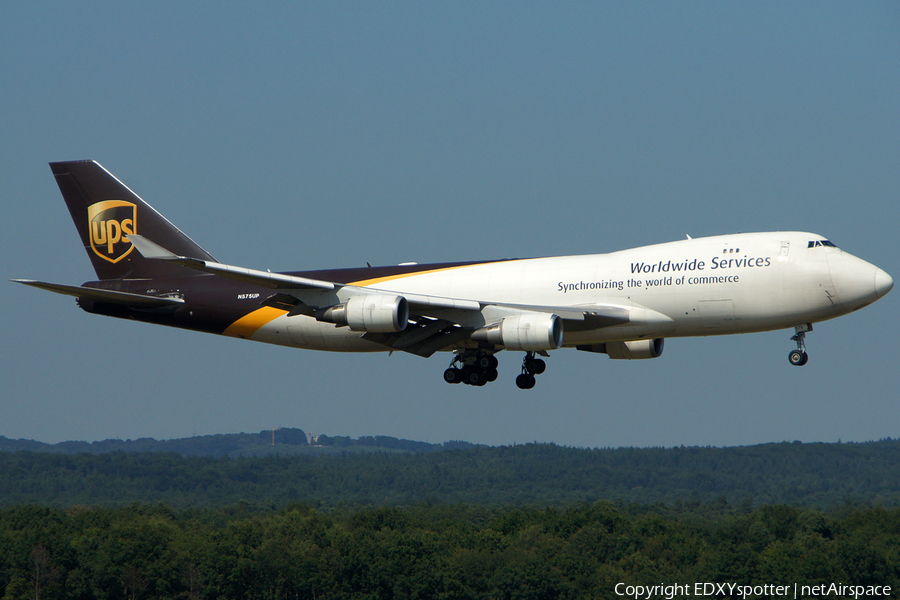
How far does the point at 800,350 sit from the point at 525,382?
11.7 meters

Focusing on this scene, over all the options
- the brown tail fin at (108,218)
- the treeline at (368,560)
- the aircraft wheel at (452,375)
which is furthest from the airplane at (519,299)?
the treeline at (368,560)

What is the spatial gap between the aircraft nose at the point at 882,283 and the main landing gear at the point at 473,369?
1527 centimetres

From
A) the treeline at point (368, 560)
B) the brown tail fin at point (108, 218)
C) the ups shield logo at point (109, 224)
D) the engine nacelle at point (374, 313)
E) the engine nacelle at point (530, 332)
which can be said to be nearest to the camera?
the engine nacelle at point (530, 332)

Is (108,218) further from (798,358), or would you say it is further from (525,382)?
(798,358)

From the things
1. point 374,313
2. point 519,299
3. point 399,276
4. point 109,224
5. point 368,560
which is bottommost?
point 368,560

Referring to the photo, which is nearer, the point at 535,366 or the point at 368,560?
the point at 535,366

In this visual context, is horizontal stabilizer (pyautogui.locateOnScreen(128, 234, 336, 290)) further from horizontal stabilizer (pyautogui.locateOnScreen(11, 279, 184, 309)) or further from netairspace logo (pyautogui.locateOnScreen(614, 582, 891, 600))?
netairspace logo (pyautogui.locateOnScreen(614, 582, 891, 600))

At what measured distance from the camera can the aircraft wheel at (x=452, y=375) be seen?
147ft

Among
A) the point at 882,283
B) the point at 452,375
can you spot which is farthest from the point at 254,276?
the point at 882,283

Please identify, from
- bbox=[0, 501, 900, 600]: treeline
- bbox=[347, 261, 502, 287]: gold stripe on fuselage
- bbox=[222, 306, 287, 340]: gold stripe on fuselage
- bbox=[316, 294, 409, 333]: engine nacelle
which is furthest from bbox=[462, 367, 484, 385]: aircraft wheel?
bbox=[0, 501, 900, 600]: treeline

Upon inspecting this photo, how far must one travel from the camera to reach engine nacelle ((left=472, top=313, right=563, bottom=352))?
3903 cm

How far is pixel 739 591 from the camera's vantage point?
4245 inches

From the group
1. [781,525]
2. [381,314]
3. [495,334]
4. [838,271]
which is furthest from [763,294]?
[781,525]

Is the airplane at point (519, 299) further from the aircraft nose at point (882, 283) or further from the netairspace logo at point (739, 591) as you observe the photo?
the netairspace logo at point (739, 591)
